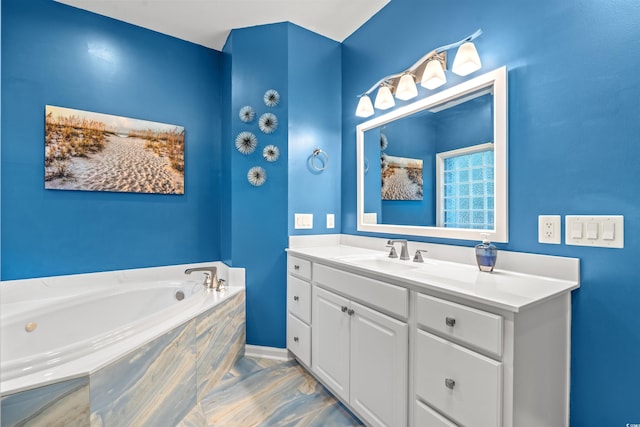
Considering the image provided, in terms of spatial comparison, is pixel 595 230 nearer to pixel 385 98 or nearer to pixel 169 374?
pixel 385 98

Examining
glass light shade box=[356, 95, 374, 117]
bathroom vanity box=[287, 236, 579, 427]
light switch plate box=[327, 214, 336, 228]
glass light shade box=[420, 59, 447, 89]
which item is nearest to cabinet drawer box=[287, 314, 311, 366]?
bathroom vanity box=[287, 236, 579, 427]

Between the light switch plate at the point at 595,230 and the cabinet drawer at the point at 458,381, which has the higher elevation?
the light switch plate at the point at 595,230

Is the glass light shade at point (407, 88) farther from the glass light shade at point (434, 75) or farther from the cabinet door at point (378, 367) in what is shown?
the cabinet door at point (378, 367)

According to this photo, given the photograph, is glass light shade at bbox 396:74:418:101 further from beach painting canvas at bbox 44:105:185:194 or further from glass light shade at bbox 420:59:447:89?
beach painting canvas at bbox 44:105:185:194

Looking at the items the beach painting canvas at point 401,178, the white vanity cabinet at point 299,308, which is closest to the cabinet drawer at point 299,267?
the white vanity cabinet at point 299,308

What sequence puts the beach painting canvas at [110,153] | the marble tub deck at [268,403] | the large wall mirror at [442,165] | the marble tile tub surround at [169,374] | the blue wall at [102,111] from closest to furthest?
the marble tile tub surround at [169,374]
the large wall mirror at [442,165]
the marble tub deck at [268,403]
the blue wall at [102,111]
the beach painting canvas at [110,153]

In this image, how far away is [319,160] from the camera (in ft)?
8.29

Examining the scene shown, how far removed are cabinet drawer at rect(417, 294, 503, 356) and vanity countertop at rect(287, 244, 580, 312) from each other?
0.15 ft

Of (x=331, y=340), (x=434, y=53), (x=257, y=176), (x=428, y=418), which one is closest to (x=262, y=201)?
(x=257, y=176)

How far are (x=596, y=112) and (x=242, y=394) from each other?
2321 millimetres

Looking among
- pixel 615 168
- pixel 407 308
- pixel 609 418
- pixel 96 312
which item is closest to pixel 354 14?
pixel 615 168

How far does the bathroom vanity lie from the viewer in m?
0.96

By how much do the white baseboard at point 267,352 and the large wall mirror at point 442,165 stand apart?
3.90 ft

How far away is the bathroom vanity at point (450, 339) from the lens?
961 millimetres
